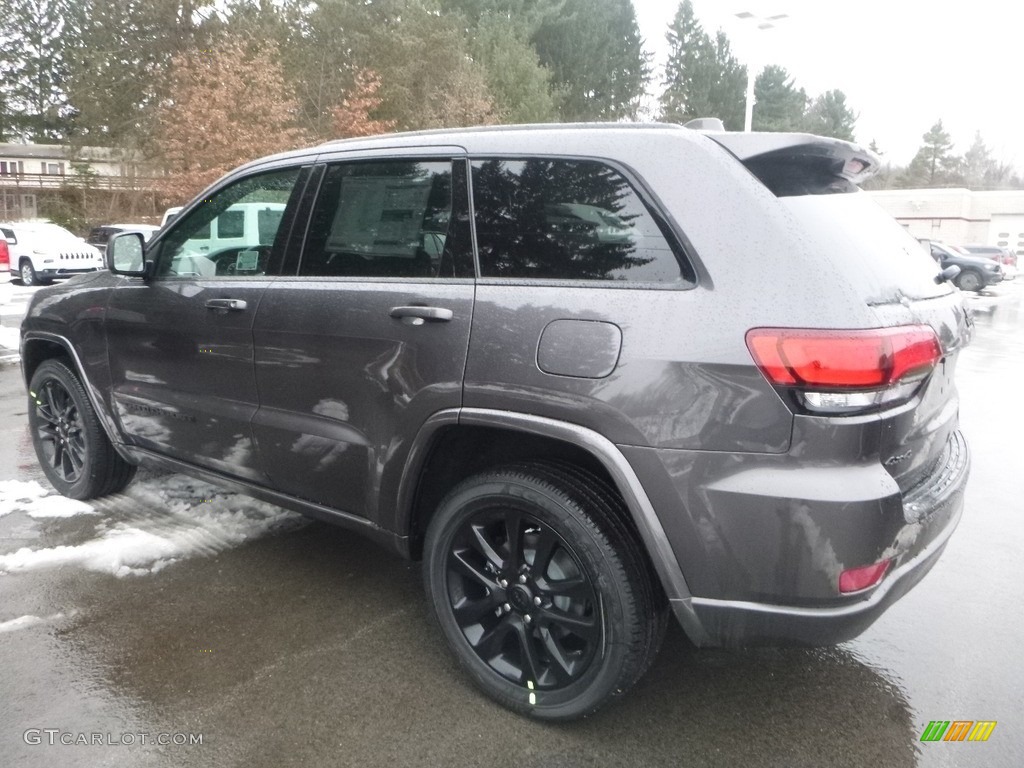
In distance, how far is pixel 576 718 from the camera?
8.48 ft

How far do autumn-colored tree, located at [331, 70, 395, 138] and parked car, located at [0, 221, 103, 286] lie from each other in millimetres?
9666

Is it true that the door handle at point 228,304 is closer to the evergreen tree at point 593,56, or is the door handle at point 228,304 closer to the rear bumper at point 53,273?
the rear bumper at point 53,273

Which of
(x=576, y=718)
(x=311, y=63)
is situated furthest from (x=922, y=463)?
(x=311, y=63)

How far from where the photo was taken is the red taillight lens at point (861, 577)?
2.16 m

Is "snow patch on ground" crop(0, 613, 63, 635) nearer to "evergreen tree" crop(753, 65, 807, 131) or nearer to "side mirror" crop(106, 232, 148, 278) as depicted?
"side mirror" crop(106, 232, 148, 278)

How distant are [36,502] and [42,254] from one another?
19.1 m

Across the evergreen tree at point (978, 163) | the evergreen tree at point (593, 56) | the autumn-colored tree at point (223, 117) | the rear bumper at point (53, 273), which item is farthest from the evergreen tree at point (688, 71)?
the evergreen tree at point (978, 163)

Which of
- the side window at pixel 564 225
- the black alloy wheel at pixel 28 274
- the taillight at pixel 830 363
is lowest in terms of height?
the black alloy wheel at pixel 28 274

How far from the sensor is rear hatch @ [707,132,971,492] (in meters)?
2.25

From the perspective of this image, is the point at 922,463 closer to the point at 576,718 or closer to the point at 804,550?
the point at 804,550

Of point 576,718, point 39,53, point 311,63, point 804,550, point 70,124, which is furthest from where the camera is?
point 39,53

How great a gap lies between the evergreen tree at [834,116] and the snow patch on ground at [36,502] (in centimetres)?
5980

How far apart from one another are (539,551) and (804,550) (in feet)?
2.63

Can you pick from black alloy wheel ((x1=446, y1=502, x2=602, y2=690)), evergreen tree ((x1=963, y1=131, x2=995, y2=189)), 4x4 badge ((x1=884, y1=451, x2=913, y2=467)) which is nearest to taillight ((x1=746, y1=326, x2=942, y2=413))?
4x4 badge ((x1=884, y1=451, x2=913, y2=467))
